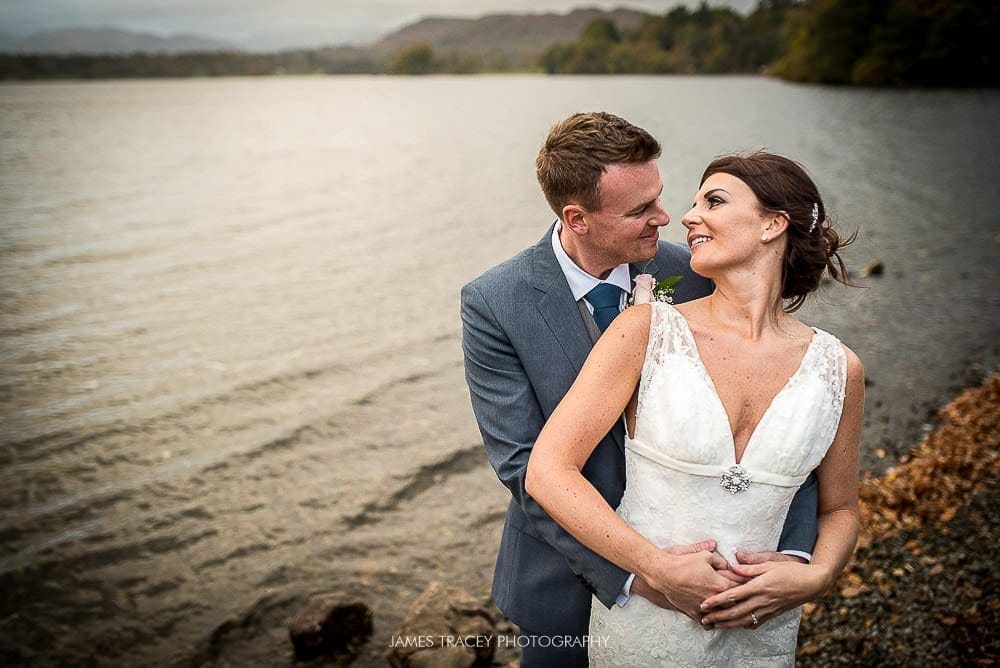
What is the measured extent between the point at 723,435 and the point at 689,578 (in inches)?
20.3

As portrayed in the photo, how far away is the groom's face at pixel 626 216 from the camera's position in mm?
3191

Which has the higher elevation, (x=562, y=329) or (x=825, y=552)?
(x=562, y=329)

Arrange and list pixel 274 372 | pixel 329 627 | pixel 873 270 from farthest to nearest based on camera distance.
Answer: pixel 873 270 → pixel 274 372 → pixel 329 627

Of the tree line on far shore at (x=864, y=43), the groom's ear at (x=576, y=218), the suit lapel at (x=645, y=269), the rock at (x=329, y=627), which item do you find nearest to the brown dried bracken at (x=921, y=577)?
the suit lapel at (x=645, y=269)

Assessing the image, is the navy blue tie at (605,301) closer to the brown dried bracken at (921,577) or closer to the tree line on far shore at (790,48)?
the brown dried bracken at (921,577)

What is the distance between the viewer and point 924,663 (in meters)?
4.62

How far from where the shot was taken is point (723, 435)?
255 cm

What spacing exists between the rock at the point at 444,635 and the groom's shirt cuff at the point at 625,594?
2.96 metres

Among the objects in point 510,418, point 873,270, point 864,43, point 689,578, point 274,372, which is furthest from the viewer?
point 864,43

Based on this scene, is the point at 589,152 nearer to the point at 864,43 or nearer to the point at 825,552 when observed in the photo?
the point at 825,552

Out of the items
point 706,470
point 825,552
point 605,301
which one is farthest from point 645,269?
point 825,552

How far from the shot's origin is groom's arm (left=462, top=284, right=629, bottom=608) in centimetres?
279

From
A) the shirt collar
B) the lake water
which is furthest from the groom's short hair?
the lake water

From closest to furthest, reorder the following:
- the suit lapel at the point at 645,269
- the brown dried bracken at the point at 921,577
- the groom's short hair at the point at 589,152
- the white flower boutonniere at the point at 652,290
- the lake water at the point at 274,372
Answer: the white flower boutonniere at the point at 652,290
the groom's short hair at the point at 589,152
the suit lapel at the point at 645,269
the brown dried bracken at the point at 921,577
the lake water at the point at 274,372
